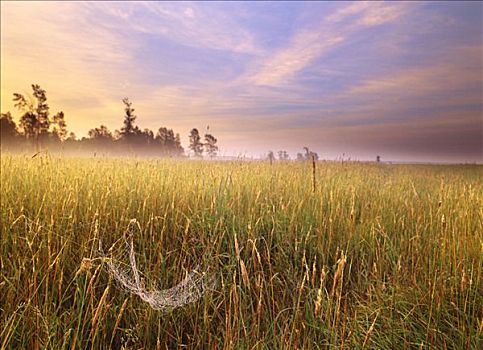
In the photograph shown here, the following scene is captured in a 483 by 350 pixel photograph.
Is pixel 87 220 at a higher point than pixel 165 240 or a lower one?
higher

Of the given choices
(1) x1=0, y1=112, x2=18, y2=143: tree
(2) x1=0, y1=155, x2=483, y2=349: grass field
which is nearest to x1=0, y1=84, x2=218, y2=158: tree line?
(1) x1=0, y1=112, x2=18, y2=143: tree

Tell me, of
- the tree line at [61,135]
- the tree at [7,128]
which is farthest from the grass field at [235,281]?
the tree at [7,128]

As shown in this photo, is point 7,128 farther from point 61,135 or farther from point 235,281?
point 235,281

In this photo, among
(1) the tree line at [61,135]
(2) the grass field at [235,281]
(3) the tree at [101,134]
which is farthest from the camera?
(3) the tree at [101,134]

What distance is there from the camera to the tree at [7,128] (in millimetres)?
60156

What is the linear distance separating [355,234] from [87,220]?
2703 millimetres

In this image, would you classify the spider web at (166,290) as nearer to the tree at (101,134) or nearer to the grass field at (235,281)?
the grass field at (235,281)

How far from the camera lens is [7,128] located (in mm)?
61406

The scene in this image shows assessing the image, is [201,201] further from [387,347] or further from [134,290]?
[387,347]

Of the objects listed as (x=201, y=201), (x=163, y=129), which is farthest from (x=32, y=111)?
(x=201, y=201)

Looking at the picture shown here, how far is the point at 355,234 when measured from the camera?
3.29 meters

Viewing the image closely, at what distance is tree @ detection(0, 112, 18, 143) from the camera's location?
60.2m

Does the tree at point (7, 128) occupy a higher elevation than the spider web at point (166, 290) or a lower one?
higher

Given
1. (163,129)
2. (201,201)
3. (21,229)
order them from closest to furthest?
(21,229) → (201,201) → (163,129)
